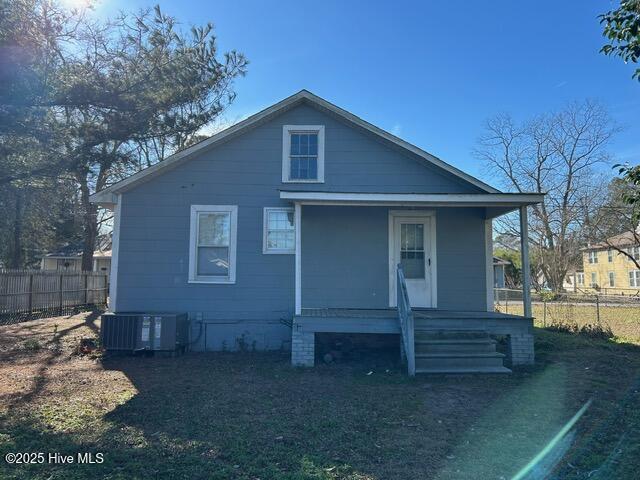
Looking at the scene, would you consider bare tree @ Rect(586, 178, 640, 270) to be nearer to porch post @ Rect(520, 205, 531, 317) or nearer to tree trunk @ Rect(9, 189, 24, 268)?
porch post @ Rect(520, 205, 531, 317)

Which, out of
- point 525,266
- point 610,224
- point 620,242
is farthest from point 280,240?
point 620,242

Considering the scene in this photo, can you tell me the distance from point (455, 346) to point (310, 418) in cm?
337

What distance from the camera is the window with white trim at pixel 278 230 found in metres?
9.05

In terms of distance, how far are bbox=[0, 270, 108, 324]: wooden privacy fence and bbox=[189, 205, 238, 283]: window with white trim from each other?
877 cm

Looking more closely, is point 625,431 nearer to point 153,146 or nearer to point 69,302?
point 153,146

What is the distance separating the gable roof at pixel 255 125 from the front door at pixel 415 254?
1.24 meters

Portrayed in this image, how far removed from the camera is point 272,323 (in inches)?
352

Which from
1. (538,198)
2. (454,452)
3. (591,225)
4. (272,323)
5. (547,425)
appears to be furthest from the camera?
(591,225)

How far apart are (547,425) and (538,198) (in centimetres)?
458

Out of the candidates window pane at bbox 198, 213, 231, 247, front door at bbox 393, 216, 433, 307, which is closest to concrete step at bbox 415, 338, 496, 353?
front door at bbox 393, 216, 433, 307

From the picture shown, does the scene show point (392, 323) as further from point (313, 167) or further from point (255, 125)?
point (255, 125)

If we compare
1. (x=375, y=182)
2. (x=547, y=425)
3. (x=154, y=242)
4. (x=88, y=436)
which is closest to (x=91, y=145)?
(x=154, y=242)

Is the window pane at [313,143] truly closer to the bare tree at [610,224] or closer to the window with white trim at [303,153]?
the window with white trim at [303,153]

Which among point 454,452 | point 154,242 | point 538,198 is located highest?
point 538,198
